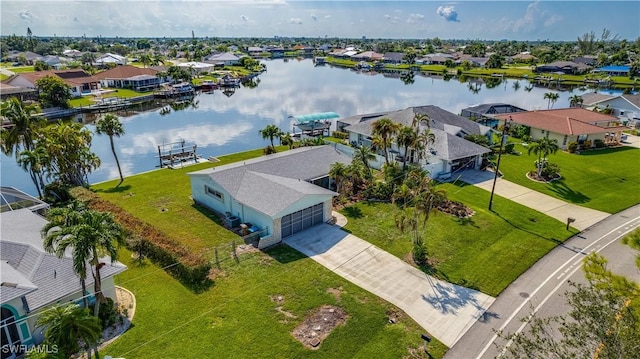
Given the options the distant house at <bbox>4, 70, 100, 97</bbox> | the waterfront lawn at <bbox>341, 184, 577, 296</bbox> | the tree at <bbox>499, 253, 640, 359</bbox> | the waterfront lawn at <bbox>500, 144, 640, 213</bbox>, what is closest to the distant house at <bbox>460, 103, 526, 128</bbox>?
the waterfront lawn at <bbox>500, 144, 640, 213</bbox>

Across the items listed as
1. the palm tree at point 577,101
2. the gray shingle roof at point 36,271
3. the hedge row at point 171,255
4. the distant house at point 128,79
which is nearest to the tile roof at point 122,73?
the distant house at point 128,79

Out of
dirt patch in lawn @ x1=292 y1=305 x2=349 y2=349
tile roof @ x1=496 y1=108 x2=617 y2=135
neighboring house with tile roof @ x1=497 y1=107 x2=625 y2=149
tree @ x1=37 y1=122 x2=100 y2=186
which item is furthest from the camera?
tile roof @ x1=496 y1=108 x2=617 y2=135

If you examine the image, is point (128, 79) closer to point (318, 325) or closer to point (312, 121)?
point (312, 121)

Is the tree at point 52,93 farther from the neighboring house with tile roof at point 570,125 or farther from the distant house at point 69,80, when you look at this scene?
the neighboring house with tile roof at point 570,125

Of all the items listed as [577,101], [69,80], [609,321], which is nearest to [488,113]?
[577,101]

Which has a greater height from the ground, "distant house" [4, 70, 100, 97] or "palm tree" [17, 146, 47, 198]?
"distant house" [4, 70, 100, 97]

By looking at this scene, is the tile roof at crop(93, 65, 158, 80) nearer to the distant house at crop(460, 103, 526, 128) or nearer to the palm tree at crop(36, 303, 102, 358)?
the distant house at crop(460, 103, 526, 128)

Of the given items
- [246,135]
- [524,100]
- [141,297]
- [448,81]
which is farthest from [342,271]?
[448,81]
